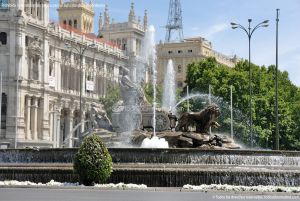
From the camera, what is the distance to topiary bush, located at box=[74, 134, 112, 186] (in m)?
23.0

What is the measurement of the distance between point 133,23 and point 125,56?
9.37 meters

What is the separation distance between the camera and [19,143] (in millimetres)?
83312

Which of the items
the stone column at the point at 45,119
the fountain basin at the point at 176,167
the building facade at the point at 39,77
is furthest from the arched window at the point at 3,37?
the fountain basin at the point at 176,167

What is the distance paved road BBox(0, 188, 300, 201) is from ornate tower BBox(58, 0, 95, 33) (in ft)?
390

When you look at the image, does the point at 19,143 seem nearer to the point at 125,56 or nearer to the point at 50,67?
the point at 50,67

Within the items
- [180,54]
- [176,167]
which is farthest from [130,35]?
[176,167]

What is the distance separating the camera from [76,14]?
14012 cm

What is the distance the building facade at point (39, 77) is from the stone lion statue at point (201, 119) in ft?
135

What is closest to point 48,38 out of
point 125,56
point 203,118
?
point 125,56

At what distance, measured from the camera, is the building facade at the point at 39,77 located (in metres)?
85.2

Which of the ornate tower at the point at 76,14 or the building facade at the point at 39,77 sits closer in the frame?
the building facade at the point at 39,77

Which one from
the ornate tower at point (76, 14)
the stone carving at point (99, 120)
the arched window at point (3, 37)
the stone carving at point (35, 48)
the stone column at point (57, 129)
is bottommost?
the stone column at point (57, 129)

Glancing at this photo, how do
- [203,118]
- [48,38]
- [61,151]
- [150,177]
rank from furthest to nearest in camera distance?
[48,38] < [203,118] < [61,151] < [150,177]

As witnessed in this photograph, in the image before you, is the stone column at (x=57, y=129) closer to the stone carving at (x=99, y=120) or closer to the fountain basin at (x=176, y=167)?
the stone carving at (x=99, y=120)
